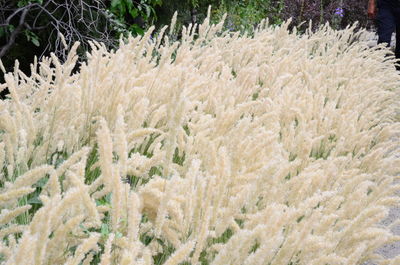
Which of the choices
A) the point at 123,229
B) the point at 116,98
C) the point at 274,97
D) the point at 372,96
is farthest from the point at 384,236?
the point at 372,96

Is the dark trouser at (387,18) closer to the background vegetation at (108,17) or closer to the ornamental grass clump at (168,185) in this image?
the background vegetation at (108,17)

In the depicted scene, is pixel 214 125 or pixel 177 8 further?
pixel 177 8

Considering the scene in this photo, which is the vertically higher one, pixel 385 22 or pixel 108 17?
pixel 385 22

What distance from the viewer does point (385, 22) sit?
6.57 metres

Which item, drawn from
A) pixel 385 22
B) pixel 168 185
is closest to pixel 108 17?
pixel 168 185

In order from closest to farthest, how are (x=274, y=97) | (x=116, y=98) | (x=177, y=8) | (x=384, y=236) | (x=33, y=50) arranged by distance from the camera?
(x=384, y=236) → (x=116, y=98) → (x=274, y=97) → (x=33, y=50) → (x=177, y=8)

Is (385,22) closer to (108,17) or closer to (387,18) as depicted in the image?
(387,18)

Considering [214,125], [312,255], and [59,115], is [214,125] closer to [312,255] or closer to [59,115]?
[59,115]

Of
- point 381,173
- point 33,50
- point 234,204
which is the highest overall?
point 234,204

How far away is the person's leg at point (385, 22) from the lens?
651cm

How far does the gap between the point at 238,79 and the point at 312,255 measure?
4.61 ft

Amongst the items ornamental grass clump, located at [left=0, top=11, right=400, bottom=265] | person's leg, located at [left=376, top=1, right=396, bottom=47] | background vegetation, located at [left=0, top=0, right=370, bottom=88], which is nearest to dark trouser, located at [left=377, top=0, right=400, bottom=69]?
person's leg, located at [left=376, top=1, right=396, bottom=47]

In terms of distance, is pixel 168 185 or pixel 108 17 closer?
pixel 168 185

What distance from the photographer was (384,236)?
46.4 inches
